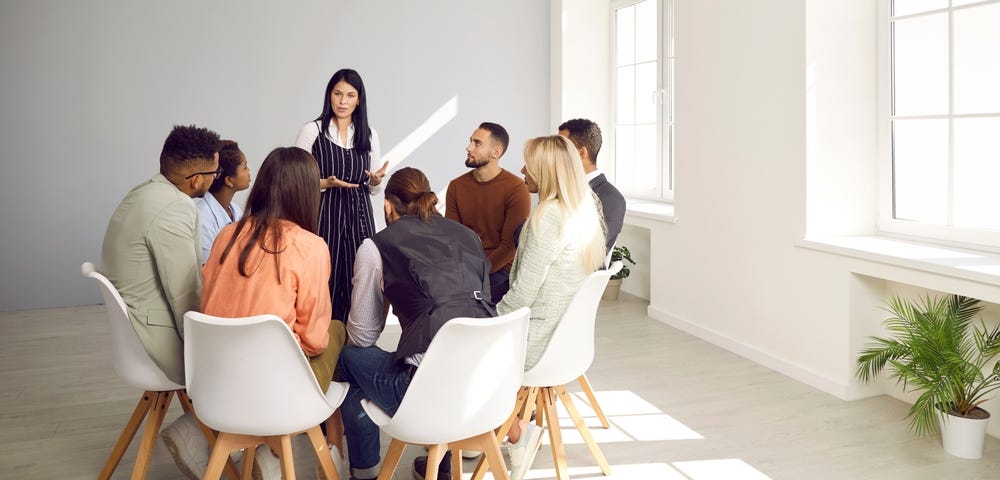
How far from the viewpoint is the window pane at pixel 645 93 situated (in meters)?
6.60

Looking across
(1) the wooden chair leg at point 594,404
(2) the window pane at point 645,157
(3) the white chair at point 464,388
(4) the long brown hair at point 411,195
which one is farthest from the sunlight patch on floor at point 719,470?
(2) the window pane at point 645,157

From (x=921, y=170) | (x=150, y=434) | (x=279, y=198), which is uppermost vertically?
(x=921, y=170)

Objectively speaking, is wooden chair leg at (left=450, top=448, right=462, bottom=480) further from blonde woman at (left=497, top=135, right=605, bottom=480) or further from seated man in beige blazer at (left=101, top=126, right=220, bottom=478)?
seated man in beige blazer at (left=101, top=126, right=220, bottom=478)

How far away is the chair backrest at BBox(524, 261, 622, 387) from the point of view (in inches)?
113

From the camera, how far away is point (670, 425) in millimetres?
3725

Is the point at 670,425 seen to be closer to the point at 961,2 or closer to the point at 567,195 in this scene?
the point at 567,195

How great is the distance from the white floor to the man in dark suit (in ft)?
2.78

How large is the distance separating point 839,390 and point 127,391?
3.48 metres

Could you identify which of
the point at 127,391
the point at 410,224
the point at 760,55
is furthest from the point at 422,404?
the point at 760,55

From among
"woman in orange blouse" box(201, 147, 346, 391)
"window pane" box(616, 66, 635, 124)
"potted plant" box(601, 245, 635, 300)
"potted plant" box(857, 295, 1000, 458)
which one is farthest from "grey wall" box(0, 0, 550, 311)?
"potted plant" box(857, 295, 1000, 458)

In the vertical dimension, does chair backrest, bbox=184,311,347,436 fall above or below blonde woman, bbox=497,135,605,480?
below

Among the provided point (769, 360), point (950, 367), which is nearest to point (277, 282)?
point (950, 367)

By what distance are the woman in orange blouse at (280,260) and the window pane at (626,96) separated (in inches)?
182

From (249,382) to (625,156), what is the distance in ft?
16.8
